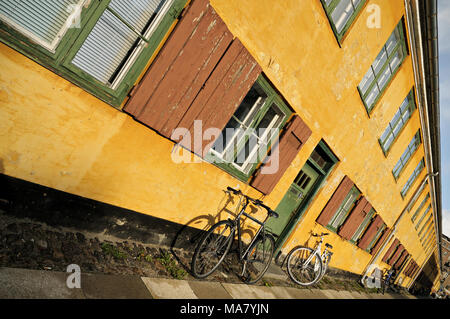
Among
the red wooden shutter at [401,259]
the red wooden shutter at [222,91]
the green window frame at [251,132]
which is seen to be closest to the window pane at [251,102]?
the green window frame at [251,132]

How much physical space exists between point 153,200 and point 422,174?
1424cm

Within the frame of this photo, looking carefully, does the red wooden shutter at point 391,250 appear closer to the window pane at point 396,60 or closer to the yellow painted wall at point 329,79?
the yellow painted wall at point 329,79

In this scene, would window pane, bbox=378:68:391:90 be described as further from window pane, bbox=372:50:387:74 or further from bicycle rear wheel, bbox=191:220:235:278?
bicycle rear wheel, bbox=191:220:235:278

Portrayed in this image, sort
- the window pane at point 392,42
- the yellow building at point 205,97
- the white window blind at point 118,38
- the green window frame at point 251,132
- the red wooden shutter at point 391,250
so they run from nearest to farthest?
the yellow building at point 205,97, the white window blind at point 118,38, the green window frame at point 251,132, the window pane at point 392,42, the red wooden shutter at point 391,250

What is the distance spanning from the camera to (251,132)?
4555mm

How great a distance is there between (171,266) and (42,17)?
10.4ft

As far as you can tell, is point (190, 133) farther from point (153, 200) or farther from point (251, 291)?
point (251, 291)

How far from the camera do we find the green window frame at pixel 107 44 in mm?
2367

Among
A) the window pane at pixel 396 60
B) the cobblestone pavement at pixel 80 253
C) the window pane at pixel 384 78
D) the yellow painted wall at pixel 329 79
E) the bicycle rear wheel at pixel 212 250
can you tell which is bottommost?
the cobblestone pavement at pixel 80 253

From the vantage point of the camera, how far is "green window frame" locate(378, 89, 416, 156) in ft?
27.3

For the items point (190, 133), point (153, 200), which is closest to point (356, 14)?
point (190, 133)

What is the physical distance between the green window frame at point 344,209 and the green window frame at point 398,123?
174 cm

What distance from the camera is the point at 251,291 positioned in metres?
4.03
